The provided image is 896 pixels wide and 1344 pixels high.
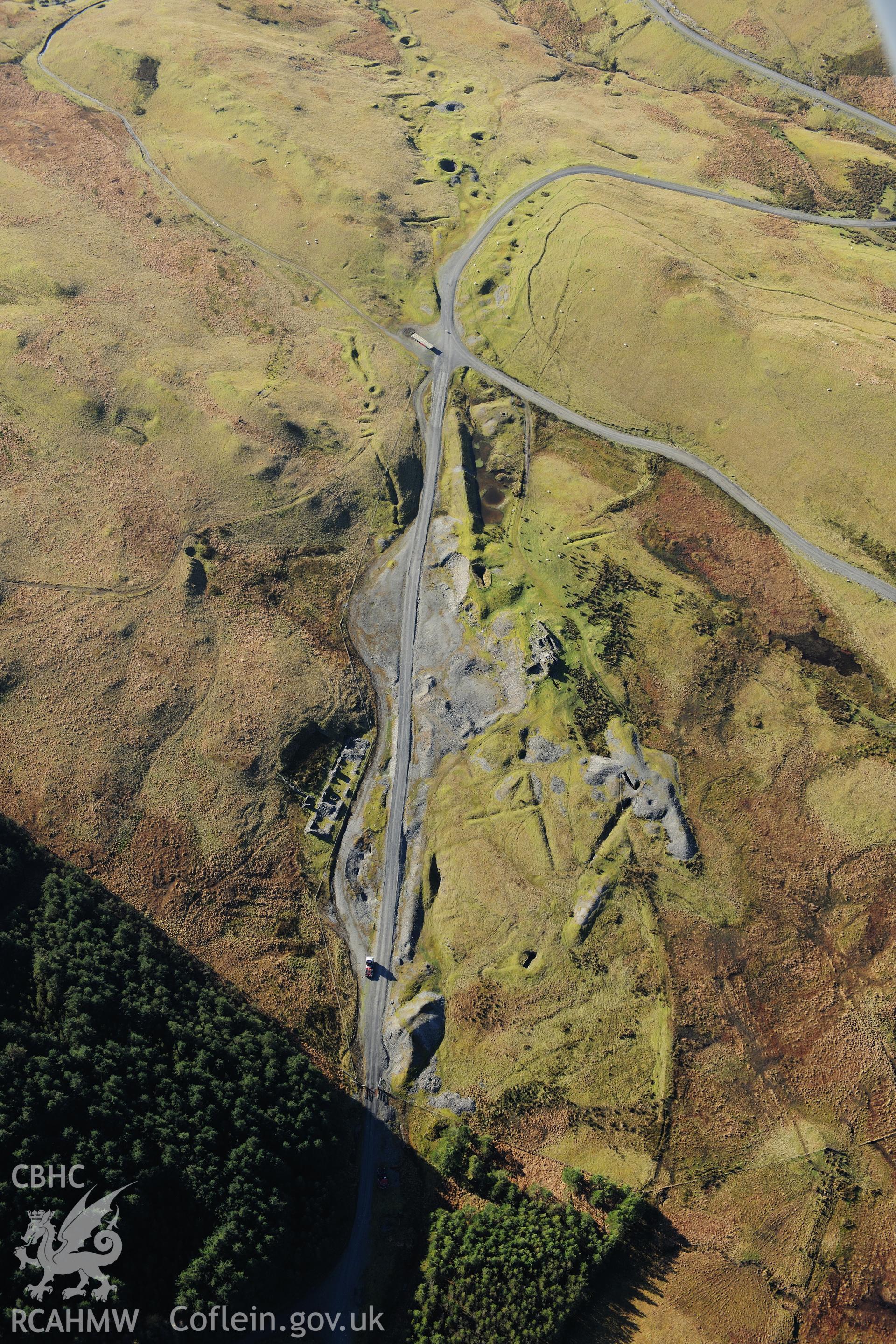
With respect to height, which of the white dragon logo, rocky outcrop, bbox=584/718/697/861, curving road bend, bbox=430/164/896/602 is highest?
curving road bend, bbox=430/164/896/602

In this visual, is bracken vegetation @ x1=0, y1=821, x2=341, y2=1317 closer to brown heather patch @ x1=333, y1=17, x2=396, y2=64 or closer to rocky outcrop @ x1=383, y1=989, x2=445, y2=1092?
rocky outcrop @ x1=383, y1=989, x2=445, y2=1092

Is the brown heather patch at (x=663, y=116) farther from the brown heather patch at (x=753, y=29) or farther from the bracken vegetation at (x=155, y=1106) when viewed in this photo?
the bracken vegetation at (x=155, y=1106)

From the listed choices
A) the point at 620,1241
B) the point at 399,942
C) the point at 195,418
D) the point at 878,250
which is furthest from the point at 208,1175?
the point at 878,250

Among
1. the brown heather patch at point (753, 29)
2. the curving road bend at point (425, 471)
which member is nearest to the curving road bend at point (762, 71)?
the curving road bend at point (425, 471)

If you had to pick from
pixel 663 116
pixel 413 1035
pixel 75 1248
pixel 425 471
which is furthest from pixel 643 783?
pixel 663 116

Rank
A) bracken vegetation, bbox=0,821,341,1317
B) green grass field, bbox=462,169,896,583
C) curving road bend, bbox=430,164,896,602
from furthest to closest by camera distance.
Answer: green grass field, bbox=462,169,896,583 → curving road bend, bbox=430,164,896,602 → bracken vegetation, bbox=0,821,341,1317

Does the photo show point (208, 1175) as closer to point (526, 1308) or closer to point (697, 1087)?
point (526, 1308)

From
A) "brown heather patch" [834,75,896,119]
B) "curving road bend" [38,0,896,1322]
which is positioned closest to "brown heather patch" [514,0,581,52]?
"curving road bend" [38,0,896,1322]
